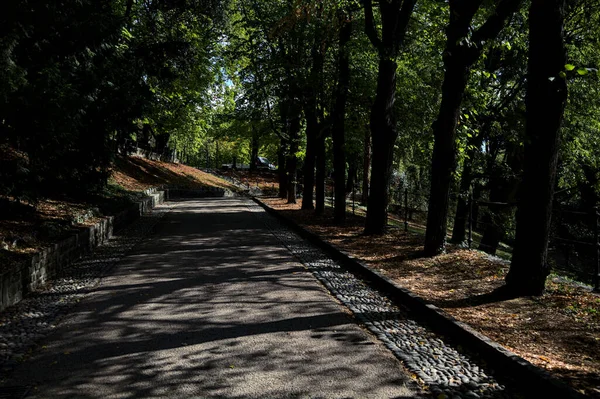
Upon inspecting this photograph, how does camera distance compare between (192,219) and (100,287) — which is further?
(192,219)

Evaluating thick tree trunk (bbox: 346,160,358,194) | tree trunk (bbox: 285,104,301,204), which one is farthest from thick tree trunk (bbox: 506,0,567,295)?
thick tree trunk (bbox: 346,160,358,194)

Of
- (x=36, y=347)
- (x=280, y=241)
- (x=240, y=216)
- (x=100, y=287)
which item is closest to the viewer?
(x=36, y=347)

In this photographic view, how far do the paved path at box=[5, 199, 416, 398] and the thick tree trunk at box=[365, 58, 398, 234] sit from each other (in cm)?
473

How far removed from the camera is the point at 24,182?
8.70 meters

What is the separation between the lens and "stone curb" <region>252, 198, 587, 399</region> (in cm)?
388

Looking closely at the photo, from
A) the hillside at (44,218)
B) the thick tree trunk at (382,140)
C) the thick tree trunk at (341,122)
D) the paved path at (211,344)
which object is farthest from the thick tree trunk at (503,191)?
the hillside at (44,218)

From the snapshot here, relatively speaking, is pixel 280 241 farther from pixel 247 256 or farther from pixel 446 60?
pixel 446 60

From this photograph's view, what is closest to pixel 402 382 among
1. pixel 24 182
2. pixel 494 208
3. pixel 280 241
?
pixel 24 182

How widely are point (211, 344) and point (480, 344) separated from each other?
269 centimetres

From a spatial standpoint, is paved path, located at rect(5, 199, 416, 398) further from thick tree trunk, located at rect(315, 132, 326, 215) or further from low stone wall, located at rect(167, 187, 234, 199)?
low stone wall, located at rect(167, 187, 234, 199)

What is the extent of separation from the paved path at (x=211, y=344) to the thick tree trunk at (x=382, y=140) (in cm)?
473

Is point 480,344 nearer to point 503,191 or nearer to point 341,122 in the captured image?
point 341,122

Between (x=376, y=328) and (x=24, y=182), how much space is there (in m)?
6.75

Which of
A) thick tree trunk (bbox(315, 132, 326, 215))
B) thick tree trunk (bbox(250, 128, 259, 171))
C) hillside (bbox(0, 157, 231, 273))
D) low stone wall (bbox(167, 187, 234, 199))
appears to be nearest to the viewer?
hillside (bbox(0, 157, 231, 273))
